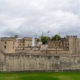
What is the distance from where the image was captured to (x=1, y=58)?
145 feet

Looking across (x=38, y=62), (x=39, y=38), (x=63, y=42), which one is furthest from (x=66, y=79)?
(x=39, y=38)

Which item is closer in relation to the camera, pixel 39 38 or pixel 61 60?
pixel 61 60

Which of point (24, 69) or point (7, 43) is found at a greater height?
point (7, 43)

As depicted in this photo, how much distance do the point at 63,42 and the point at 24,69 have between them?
3939 centimetres

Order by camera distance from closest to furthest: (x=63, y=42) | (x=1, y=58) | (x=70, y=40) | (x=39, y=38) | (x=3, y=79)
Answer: (x=3, y=79) < (x=1, y=58) < (x=70, y=40) < (x=63, y=42) < (x=39, y=38)

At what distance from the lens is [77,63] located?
153 ft

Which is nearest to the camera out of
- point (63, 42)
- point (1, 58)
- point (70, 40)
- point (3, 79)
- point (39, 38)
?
point (3, 79)

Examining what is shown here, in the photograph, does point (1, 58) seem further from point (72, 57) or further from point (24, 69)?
point (72, 57)

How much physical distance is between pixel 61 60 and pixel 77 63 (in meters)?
3.34

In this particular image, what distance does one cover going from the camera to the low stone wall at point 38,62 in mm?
44438

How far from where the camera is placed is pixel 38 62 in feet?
150

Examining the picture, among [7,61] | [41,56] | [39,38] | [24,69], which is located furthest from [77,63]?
[39,38]

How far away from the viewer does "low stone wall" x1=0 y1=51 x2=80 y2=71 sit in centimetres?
4444

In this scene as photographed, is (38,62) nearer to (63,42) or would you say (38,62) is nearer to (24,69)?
(24,69)
